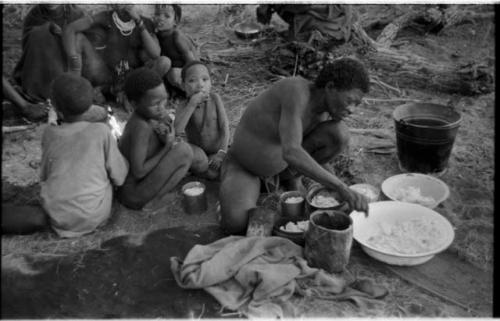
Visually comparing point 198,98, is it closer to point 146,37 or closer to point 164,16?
point 146,37

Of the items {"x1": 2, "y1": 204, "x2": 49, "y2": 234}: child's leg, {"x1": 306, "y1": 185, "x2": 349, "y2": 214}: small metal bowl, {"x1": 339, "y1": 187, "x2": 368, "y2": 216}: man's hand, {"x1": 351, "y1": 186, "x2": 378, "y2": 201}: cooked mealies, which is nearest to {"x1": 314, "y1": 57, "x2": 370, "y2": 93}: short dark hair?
{"x1": 339, "y1": 187, "x2": 368, "y2": 216}: man's hand

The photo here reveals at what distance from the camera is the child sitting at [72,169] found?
9.77 ft

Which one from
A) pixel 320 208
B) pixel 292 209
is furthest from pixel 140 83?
pixel 320 208

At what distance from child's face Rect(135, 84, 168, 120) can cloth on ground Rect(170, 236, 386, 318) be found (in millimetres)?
1000

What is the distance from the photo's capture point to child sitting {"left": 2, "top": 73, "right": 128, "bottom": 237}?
2.98 meters

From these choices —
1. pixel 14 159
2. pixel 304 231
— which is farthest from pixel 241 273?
pixel 14 159

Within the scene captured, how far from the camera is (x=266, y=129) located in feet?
10.2

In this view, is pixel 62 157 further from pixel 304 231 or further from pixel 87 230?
pixel 304 231

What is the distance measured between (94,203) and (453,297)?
7.58 feet

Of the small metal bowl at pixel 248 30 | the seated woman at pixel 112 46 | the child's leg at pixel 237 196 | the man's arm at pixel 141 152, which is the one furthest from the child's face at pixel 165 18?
the child's leg at pixel 237 196

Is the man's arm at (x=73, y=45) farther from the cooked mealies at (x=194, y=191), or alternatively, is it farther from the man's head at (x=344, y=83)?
the man's head at (x=344, y=83)

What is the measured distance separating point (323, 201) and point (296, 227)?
0.26 meters

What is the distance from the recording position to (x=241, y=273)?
268 cm

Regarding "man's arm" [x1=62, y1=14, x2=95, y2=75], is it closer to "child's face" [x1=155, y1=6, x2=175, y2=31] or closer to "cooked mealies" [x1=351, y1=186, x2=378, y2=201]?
"child's face" [x1=155, y1=6, x2=175, y2=31]
